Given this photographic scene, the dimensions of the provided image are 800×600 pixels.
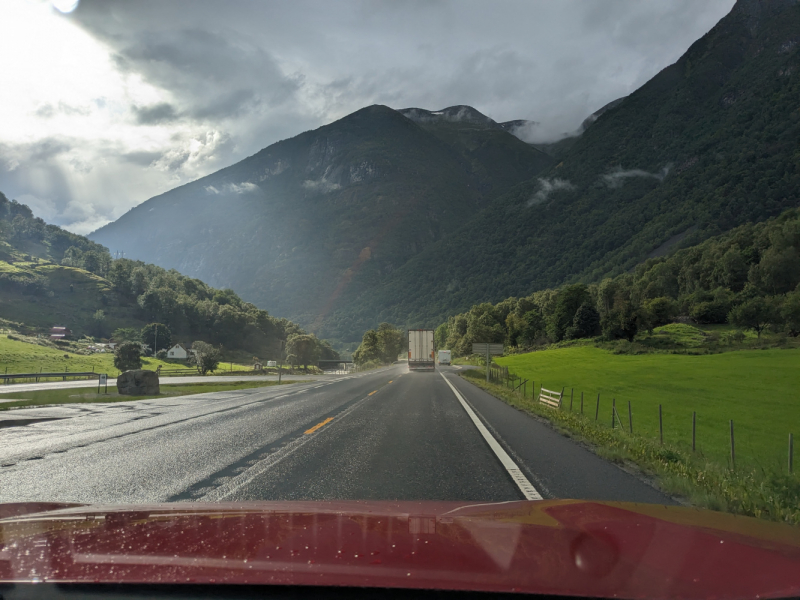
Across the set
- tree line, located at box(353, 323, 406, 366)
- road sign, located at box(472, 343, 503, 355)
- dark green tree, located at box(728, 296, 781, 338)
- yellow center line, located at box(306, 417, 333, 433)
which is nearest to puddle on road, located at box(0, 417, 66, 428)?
yellow center line, located at box(306, 417, 333, 433)

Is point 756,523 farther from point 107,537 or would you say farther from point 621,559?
point 107,537

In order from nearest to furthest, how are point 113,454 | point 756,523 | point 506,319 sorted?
point 756,523, point 113,454, point 506,319

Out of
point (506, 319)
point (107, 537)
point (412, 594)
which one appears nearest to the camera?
point (412, 594)

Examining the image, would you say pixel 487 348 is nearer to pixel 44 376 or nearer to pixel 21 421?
pixel 21 421

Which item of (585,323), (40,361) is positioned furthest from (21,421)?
(585,323)

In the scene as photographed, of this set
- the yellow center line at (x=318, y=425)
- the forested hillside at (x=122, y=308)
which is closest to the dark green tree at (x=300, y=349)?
the forested hillside at (x=122, y=308)

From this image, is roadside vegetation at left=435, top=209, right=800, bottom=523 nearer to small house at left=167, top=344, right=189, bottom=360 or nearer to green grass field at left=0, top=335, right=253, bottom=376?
green grass field at left=0, top=335, right=253, bottom=376

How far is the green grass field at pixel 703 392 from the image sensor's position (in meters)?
27.0

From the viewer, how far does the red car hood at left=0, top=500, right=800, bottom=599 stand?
2008 mm

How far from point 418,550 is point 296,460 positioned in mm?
6041

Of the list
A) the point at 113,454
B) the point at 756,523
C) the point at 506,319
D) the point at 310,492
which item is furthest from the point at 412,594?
the point at 506,319

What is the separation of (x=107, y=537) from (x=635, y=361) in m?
85.0

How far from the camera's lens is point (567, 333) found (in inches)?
4815

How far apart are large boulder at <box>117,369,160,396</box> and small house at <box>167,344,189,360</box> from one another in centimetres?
12114
